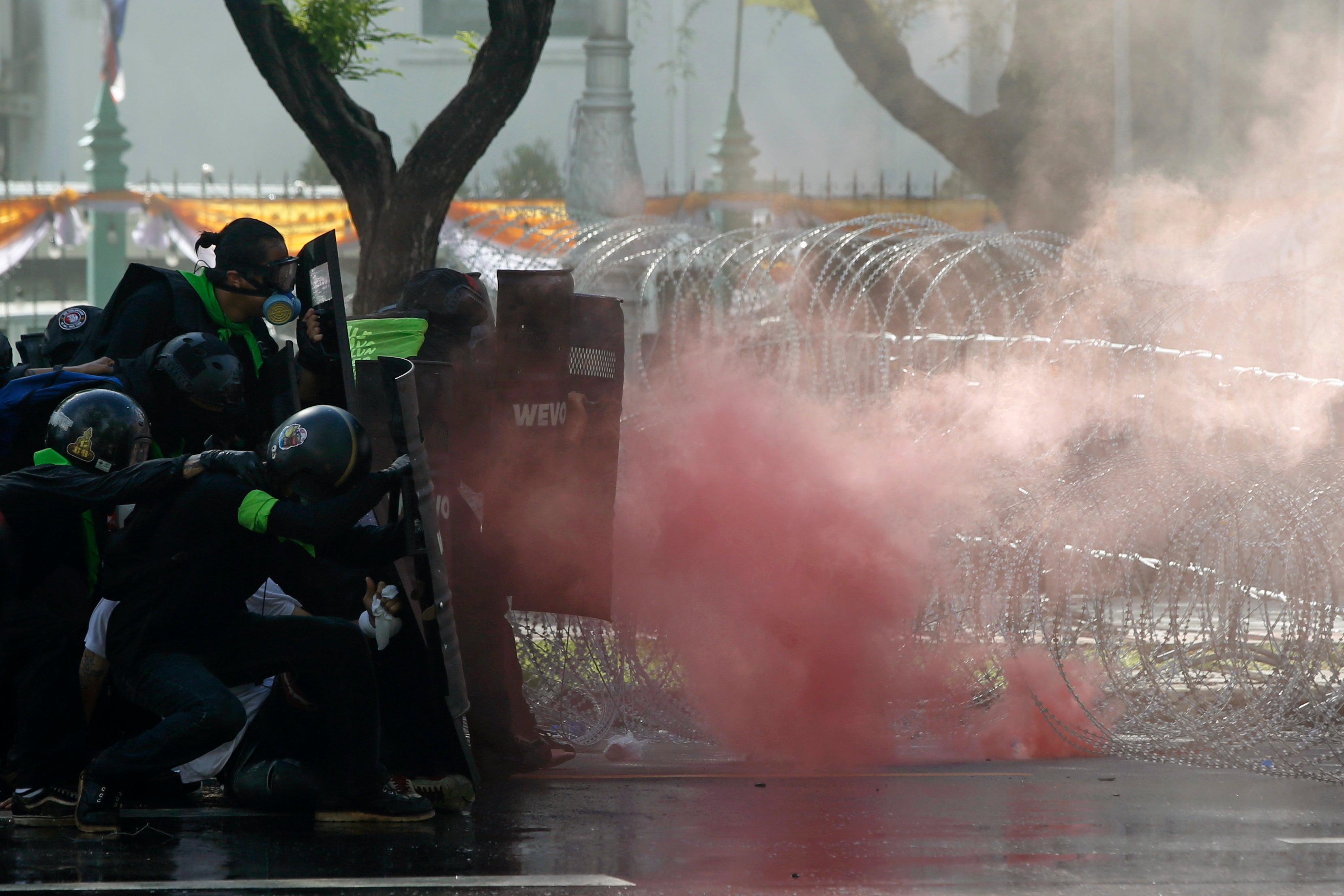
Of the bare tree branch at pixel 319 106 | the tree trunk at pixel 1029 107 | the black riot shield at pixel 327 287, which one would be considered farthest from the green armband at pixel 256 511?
the tree trunk at pixel 1029 107

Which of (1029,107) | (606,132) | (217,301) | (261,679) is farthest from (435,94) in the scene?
(261,679)

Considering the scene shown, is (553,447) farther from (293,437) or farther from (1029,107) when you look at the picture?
(1029,107)

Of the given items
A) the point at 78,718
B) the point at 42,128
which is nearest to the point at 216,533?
the point at 78,718

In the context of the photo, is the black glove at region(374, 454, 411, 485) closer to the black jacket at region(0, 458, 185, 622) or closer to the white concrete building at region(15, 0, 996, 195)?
the black jacket at region(0, 458, 185, 622)

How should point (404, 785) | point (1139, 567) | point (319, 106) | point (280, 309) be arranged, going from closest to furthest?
point (404, 785) → point (280, 309) → point (1139, 567) → point (319, 106)

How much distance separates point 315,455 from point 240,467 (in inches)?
9.6

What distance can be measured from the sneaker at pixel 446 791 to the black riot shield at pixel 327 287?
1.35 meters

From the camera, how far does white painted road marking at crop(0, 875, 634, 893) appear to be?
4.15 metres

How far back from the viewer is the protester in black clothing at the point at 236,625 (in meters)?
4.72

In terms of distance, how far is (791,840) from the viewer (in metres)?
4.80

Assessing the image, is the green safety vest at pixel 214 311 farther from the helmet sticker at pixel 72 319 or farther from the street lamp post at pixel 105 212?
the street lamp post at pixel 105 212

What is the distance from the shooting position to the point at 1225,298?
8180 millimetres

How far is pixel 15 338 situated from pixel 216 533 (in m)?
16.5

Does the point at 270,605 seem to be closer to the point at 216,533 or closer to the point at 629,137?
the point at 216,533
